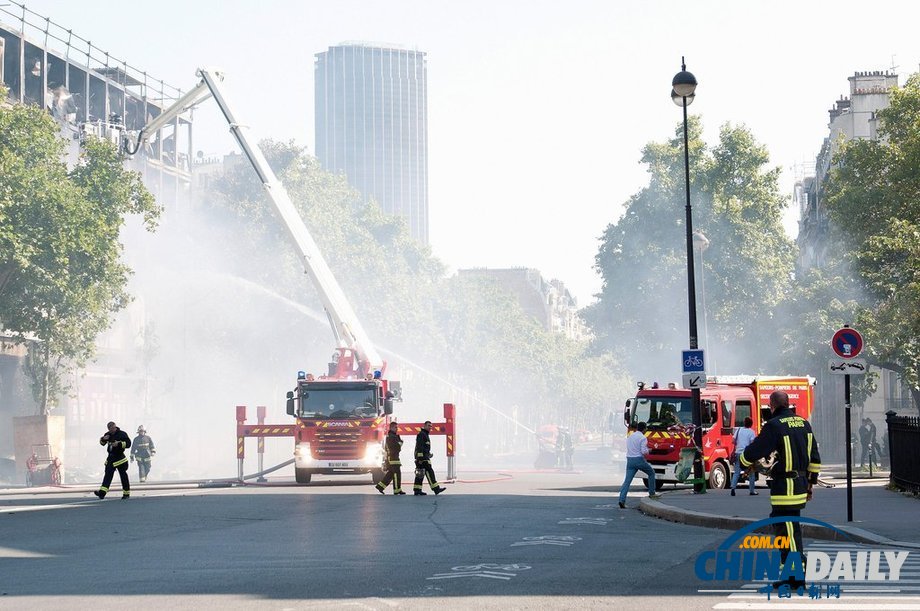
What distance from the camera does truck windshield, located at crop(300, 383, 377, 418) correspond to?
109 feet

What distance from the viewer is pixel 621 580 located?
12797 mm

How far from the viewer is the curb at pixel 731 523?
1596cm

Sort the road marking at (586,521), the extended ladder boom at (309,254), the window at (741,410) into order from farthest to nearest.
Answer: the extended ladder boom at (309,254)
the window at (741,410)
the road marking at (586,521)

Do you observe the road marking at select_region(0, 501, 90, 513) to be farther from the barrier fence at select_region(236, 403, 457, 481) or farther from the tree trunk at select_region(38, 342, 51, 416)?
the tree trunk at select_region(38, 342, 51, 416)

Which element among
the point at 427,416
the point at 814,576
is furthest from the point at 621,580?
the point at 427,416

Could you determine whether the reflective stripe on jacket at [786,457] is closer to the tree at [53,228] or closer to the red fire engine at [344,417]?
the red fire engine at [344,417]

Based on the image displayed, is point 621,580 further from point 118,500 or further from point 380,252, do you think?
point 380,252

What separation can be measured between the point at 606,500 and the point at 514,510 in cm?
473

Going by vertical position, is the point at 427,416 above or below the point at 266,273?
below

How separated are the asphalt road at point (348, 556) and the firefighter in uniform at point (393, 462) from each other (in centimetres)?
284

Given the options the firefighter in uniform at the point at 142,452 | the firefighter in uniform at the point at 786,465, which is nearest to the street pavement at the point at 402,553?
the firefighter in uniform at the point at 786,465

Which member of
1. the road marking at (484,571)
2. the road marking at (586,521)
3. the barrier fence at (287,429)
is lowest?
the road marking at (586,521)

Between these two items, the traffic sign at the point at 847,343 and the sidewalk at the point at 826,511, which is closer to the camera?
the sidewalk at the point at 826,511

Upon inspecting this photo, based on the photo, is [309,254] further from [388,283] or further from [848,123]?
[388,283]
